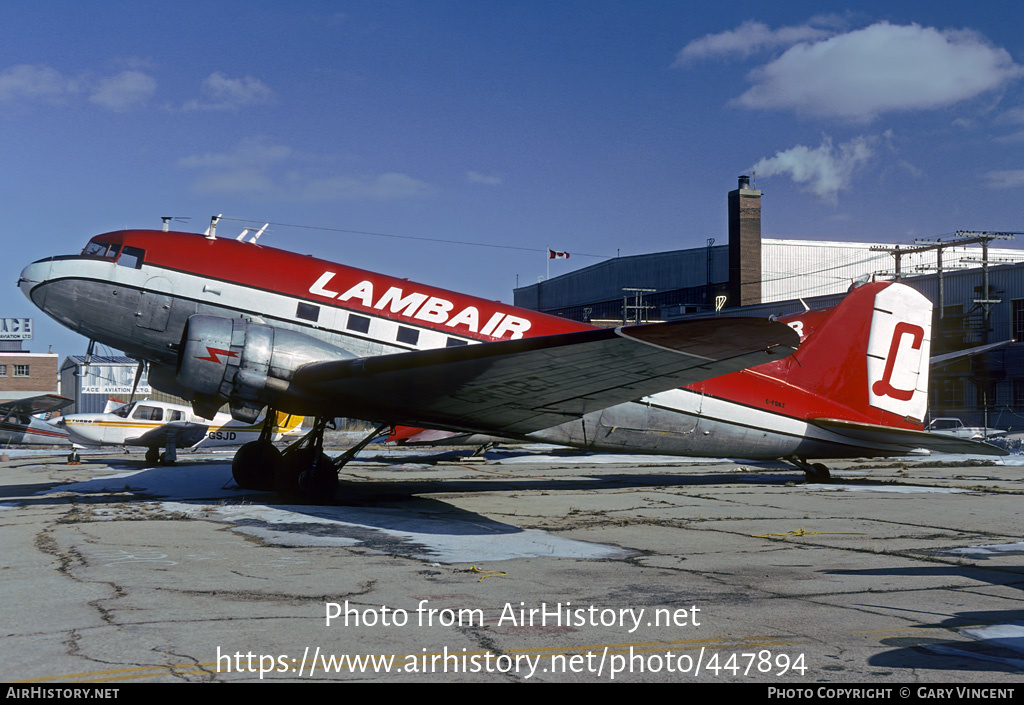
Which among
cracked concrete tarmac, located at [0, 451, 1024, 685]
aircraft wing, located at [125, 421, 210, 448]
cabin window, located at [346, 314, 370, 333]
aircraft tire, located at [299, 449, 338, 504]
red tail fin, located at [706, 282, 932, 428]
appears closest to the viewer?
cracked concrete tarmac, located at [0, 451, 1024, 685]

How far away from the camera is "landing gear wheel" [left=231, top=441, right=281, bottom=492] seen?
52.8 feet

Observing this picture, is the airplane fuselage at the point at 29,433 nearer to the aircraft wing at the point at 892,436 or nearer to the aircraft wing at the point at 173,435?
the aircraft wing at the point at 173,435

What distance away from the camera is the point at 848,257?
235ft

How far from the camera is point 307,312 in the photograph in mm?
14219

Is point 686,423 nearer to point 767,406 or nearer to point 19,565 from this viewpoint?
point 767,406

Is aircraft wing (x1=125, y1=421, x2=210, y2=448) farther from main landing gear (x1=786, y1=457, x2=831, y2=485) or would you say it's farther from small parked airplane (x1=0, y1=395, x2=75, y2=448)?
main landing gear (x1=786, y1=457, x2=831, y2=485)

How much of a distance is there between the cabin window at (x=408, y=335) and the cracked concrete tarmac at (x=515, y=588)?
286 cm

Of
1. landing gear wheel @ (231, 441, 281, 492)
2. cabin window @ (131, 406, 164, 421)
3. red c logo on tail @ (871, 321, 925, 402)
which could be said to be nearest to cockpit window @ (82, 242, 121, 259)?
landing gear wheel @ (231, 441, 281, 492)

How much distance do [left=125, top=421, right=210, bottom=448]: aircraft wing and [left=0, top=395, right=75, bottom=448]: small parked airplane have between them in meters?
7.78

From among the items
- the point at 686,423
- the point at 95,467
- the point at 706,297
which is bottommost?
the point at 95,467

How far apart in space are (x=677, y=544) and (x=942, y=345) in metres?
48.2

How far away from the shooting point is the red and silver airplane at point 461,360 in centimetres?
1072

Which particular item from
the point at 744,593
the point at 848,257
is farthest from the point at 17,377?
the point at 744,593

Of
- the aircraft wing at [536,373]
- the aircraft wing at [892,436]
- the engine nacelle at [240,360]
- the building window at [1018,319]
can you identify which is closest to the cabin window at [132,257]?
the engine nacelle at [240,360]
